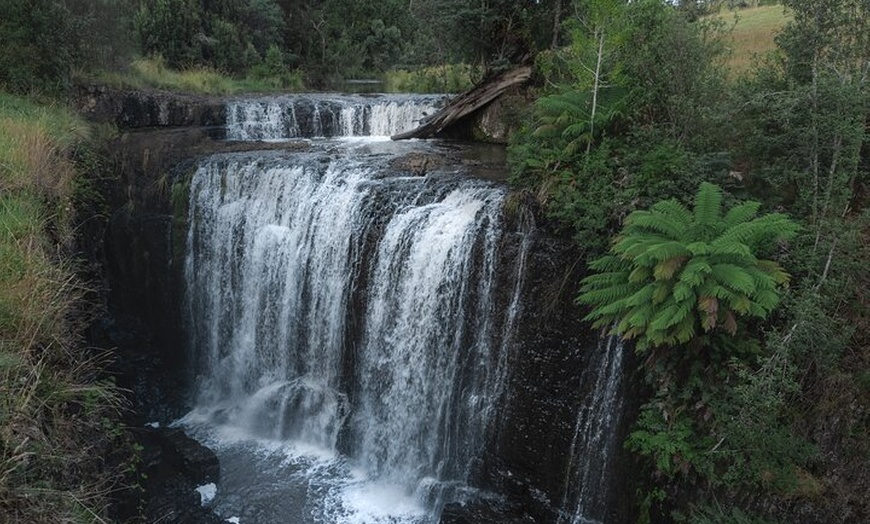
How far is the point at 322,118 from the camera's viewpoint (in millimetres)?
16375

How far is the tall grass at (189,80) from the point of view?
55.7ft

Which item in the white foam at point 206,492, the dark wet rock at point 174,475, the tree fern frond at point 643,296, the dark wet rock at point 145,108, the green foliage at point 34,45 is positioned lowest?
the white foam at point 206,492

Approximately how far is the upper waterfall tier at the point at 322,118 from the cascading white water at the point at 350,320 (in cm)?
395

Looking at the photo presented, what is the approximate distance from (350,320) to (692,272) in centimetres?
577

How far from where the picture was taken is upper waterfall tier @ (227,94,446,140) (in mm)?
16156

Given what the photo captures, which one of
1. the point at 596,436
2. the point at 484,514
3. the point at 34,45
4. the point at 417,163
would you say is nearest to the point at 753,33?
the point at 417,163

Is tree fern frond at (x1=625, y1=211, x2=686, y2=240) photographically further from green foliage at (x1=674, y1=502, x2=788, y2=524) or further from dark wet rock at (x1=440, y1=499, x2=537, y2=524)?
dark wet rock at (x1=440, y1=499, x2=537, y2=524)

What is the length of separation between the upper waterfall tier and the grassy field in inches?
282

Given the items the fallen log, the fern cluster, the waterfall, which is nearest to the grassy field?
the fallen log

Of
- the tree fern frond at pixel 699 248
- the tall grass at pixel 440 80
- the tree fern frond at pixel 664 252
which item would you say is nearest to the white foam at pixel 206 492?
the tree fern frond at pixel 664 252

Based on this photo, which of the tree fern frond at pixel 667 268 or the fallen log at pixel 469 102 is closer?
the tree fern frond at pixel 667 268

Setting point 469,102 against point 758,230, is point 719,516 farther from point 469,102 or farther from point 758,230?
point 469,102

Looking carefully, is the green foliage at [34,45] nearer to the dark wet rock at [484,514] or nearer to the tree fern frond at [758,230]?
the dark wet rock at [484,514]

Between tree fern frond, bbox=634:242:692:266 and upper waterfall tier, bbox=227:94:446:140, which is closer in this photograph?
tree fern frond, bbox=634:242:692:266
